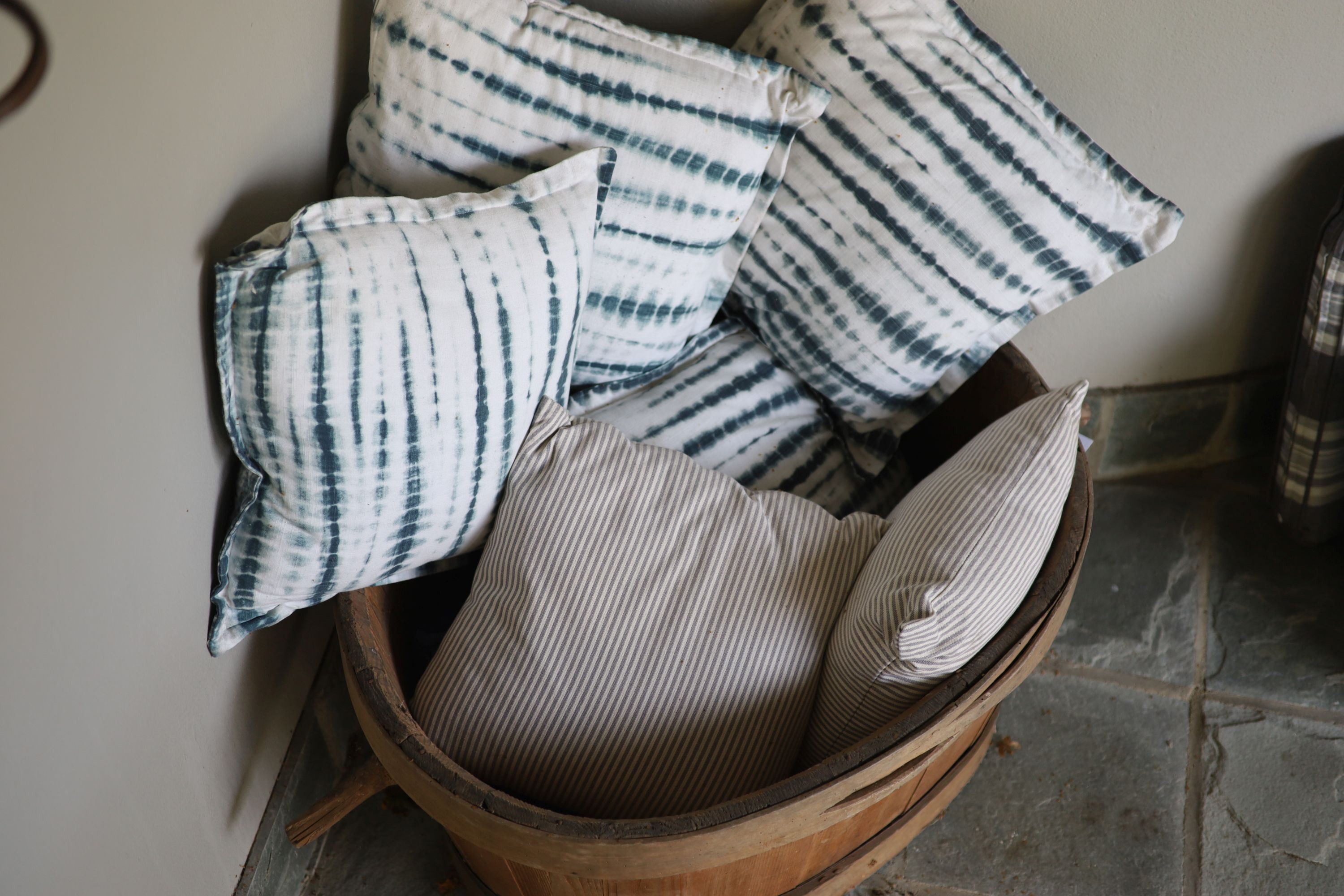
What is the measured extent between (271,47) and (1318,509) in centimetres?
148

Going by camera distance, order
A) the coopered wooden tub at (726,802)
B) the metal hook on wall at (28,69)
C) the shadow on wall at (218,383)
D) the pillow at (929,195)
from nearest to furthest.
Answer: the metal hook on wall at (28,69) → the coopered wooden tub at (726,802) → the shadow on wall at (218,383) → the pillow at (929,195)

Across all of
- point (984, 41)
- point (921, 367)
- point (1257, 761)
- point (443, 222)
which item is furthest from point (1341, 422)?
point (443, 222)

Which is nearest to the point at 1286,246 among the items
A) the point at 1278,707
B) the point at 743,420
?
the point at 1278,707

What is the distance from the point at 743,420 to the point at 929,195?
1.07 ft

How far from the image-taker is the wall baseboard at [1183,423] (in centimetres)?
148

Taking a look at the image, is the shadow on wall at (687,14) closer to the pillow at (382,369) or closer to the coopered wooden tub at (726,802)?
the pillow at (382,369)

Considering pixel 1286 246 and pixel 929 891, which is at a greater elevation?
pixel 1286 246

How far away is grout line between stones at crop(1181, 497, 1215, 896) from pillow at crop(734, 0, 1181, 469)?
0.59 m

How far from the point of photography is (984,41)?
1.03m

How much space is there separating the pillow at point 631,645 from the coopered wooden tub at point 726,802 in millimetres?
70

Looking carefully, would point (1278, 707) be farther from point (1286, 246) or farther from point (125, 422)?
point (125, 422)

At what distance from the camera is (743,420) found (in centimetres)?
113

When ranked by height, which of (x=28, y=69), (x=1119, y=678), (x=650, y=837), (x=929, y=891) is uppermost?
(x=28, y=69)

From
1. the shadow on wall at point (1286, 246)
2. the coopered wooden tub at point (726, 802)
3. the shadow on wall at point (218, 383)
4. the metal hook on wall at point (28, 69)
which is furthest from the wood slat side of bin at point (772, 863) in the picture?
the shadow on wall at point (1286, 246)
